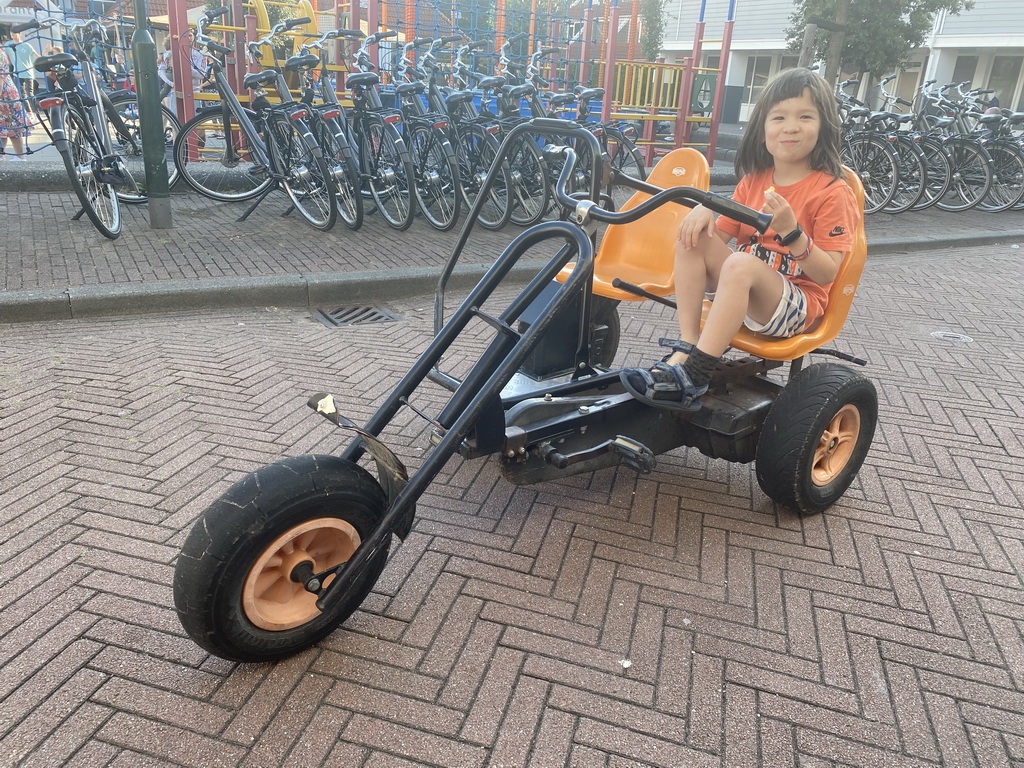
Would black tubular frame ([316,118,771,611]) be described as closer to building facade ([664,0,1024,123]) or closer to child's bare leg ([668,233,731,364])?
child's bare leg ([668,233,731,364])

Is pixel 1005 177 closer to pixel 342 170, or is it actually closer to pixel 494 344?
pixel 342 170

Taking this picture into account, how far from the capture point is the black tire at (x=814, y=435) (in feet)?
8.36

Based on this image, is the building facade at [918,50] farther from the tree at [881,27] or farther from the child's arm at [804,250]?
the child's arm at [804,250]

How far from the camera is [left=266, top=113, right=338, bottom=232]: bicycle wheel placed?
6371 millimetres

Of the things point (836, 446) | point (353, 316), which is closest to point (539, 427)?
point (836, 446)

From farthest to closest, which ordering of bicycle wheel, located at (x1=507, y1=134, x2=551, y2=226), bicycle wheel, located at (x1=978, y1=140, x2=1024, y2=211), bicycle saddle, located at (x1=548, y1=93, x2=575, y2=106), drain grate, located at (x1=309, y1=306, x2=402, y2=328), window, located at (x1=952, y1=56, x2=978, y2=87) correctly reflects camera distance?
window, located at (x1=952, y1=56, x2=978, y2=87) → bicycle wheel, located at (x1=978, y1=140, x2=1024, y2=211) → bicycle saddle, located at (x1=548, y1=93, x2=575, y2=106) → bicycle wheel, located at (x1=507, y1=134, x2=551, y2=226) → drain grate, located at (x1=309, y1=306, x2=402, y2=328)

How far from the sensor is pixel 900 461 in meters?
3.22

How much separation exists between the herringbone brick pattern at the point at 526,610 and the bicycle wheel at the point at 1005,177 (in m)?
8.08

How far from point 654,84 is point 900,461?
29.7 ft

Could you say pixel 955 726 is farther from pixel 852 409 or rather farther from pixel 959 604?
pixel 852 409

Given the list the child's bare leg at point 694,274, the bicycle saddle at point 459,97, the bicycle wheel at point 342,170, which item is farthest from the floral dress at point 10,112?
the child's bare leg at point 694,274

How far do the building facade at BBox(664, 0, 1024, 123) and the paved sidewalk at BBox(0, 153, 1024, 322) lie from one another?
1344cm

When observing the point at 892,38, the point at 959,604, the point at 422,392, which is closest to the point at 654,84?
the point at 892,38

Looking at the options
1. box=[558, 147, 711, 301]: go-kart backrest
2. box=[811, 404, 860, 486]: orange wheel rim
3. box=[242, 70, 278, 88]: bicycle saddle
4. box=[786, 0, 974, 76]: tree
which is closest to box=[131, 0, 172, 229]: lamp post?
box=[242, 70, 278, 88]: bicycle saddle
